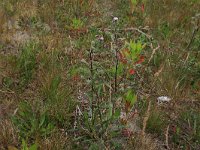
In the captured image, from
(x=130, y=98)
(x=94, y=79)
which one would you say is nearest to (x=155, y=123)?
(x=130, y=98)

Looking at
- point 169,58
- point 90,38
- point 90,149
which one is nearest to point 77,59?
point 90,38

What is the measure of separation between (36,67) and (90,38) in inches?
41.8

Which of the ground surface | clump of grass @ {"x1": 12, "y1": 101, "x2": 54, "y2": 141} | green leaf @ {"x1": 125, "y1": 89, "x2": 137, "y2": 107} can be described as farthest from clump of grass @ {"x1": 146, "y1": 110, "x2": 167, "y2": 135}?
clump of grass @ {"x1": 12, "y1": 101, "x2": 54, "y2": 141}

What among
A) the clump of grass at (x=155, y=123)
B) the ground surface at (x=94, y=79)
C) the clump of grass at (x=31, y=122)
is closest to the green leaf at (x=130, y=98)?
the ground surface at (x=94, y=79)

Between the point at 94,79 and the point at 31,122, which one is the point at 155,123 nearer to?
the point at 94,79

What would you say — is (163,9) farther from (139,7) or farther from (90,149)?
(90,149)

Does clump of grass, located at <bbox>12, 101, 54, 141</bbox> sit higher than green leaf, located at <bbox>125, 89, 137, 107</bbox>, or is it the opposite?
green leaf, located at <bbox>125, 89, 137, 107</bbox>

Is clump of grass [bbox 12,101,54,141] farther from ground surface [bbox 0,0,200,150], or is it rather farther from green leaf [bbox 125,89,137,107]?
green leaf [bbox 125,89,137,107]

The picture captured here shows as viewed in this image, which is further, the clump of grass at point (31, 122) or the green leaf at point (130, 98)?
the green leaf at point (130, 98)

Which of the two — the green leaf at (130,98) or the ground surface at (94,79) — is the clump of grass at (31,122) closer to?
the ground surface at (94,79)

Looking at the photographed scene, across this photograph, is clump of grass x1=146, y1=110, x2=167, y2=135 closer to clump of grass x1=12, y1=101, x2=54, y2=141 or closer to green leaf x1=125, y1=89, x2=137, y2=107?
green leaf x1=125, y1=89, x2=137, y2=107

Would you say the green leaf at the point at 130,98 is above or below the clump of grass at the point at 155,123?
above

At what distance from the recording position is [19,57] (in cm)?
426

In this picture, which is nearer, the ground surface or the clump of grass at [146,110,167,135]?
the ground surface
